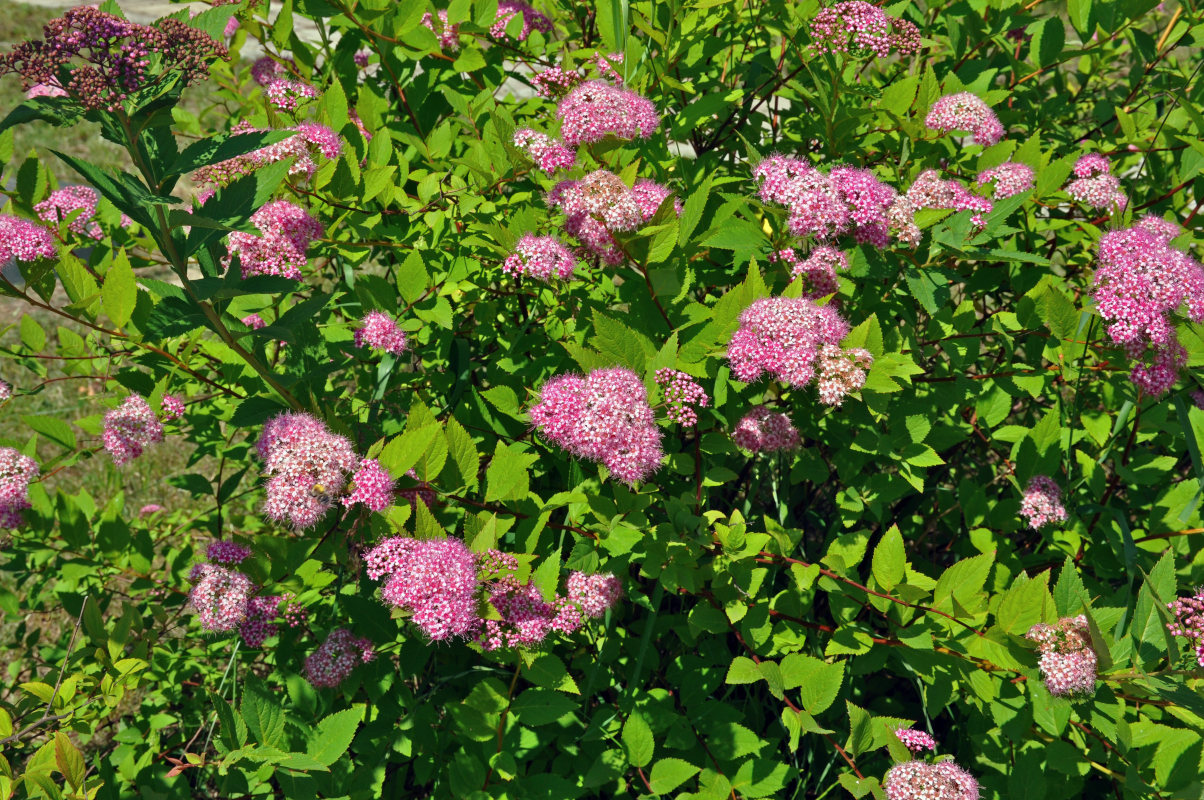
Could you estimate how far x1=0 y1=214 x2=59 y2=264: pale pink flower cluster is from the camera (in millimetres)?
1867

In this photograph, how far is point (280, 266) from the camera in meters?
1.80

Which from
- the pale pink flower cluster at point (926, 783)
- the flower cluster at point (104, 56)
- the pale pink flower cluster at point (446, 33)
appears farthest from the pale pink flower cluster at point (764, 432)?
the pale pink flower cluster at point (446, 33)

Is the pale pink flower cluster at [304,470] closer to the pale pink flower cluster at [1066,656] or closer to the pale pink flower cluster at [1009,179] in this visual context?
the pale pink flower cluster at [1066,656]

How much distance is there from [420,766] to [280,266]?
48.8 inches

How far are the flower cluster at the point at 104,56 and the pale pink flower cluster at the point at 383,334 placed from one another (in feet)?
2.24

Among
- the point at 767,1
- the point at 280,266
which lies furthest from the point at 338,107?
the point at 767,1

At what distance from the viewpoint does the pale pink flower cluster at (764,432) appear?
5.93 ft

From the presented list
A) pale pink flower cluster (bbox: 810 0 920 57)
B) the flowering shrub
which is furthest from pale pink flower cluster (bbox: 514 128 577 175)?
pale pink flower cluster (bbox: 810 0 920 57)

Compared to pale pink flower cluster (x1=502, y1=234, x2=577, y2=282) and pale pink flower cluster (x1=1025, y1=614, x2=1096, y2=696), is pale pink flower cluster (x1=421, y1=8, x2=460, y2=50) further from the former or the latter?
pale pink flower cluster (x1=1025, y1=614, x2=1096, y2=696)

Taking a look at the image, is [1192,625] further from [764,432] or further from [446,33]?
[446,33]

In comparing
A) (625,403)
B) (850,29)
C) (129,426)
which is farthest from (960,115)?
(129,426)

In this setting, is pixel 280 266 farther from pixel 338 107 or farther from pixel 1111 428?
pixel 1111 428

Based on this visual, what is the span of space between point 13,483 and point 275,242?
99 cm

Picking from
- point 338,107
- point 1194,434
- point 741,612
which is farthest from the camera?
point 338,107
